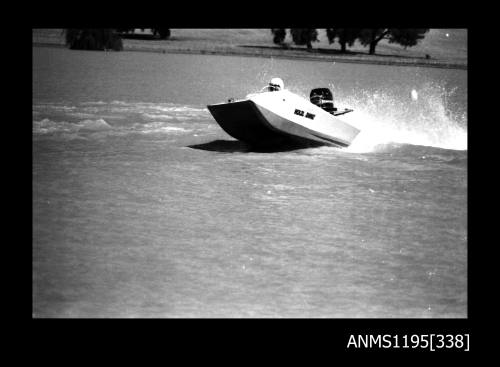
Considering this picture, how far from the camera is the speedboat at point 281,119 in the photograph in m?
23.5

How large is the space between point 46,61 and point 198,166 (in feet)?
175

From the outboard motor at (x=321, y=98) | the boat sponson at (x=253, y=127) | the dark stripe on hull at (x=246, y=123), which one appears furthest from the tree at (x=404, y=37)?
A: the dark stripe on hull at (x=246, y=123)

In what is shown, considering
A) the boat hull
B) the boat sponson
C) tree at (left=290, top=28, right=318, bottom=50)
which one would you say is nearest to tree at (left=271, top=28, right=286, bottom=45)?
tree at (left=290, top=28, right=318, bottom=50)

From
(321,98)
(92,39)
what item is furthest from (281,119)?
(92,39)

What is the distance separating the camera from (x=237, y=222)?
16469mm

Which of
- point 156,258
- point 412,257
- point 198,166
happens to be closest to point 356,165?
point 198,166

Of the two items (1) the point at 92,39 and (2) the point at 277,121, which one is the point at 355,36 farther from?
(2) the point at 277,121

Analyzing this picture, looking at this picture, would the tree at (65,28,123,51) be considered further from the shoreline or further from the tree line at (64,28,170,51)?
the shoreline

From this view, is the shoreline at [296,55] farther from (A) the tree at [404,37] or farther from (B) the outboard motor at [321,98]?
(B) the outboard motor at [321,98]

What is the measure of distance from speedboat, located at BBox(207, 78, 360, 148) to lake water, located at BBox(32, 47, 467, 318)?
1.85ft

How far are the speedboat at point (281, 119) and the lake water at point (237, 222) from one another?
0.56 meters

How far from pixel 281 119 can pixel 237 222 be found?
26.3ft

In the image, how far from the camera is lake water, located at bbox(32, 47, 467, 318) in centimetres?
1171

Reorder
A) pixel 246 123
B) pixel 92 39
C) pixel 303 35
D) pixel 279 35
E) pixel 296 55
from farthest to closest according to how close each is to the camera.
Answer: pixel 279 35
pixel 303 35
pixel 296 55
pixel 92 39
pixel 246 123
